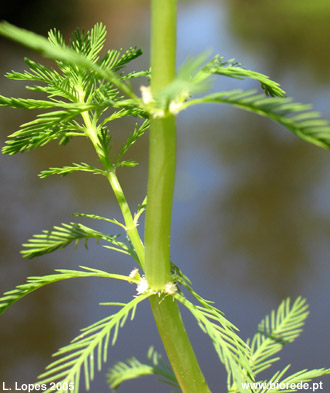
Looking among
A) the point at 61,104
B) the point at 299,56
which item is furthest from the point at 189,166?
the point at 61,104

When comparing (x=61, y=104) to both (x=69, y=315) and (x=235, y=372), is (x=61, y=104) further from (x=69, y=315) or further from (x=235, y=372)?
(x=69, y=315)

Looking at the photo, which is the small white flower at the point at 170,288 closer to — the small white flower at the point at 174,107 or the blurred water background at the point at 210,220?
the small white flower at the point at 174,107

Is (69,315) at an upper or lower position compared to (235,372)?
upper

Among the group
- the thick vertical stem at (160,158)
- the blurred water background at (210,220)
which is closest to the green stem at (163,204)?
the thick vertical stem at (160,158)

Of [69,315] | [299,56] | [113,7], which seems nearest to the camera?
[69,315]

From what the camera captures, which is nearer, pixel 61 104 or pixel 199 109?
pixel 61 104

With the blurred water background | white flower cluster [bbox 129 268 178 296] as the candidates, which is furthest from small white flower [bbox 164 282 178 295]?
the blurred water background
